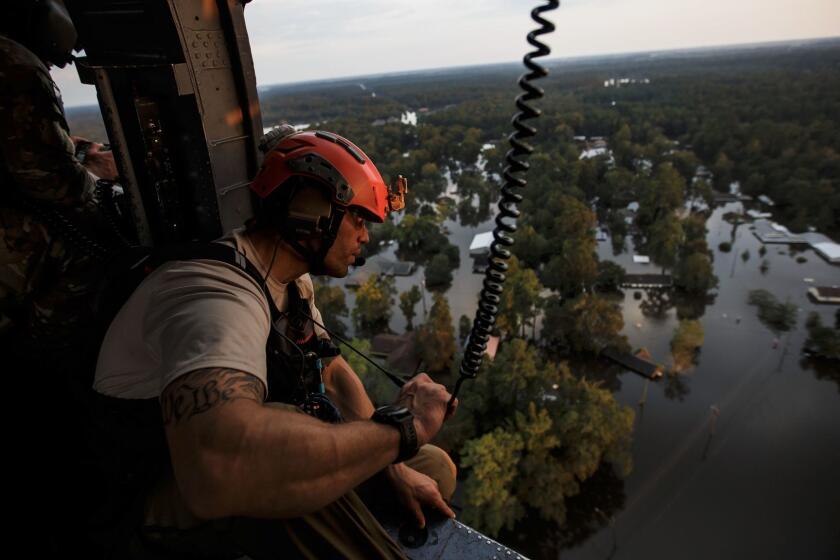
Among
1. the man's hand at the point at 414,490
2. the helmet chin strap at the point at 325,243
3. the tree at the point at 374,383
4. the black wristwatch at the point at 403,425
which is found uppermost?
the helmet chin strap at the point at 325,243

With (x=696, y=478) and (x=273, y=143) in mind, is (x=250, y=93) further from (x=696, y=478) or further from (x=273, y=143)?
(x=696, y=478)

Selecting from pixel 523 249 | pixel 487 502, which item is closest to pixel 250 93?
pixel 487 502

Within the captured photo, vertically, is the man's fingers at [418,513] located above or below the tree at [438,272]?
above

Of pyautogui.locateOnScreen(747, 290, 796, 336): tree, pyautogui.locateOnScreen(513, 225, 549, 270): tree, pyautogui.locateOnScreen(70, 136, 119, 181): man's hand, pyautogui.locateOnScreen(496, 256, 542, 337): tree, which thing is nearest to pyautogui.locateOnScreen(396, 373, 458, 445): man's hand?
pyautogui.locateOnScreen(70, 136, 119, 181): man's hand

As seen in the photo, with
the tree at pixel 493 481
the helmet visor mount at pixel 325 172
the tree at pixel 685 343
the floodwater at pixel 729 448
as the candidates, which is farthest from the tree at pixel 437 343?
the helmet visor mount at pixel 325 172

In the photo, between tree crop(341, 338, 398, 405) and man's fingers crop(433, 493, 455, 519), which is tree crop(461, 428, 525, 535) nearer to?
tree crop(341, 338, 398, 405)

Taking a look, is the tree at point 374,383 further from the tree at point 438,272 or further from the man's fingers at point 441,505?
the tree at point 438,272

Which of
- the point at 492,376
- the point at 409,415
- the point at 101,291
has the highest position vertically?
the point at 101,291
